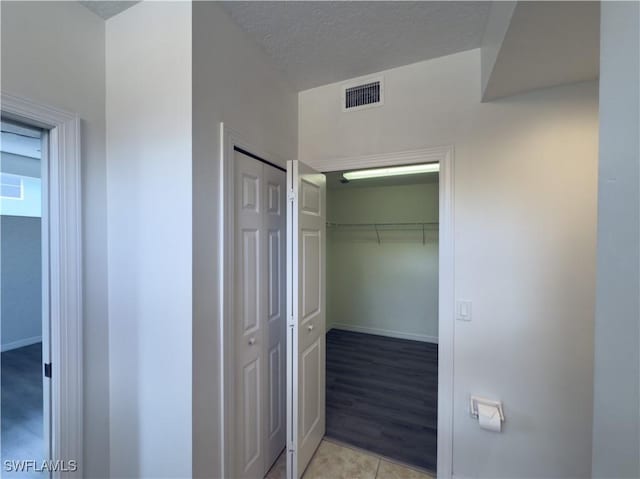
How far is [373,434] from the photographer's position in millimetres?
2174

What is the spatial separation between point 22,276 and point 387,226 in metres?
4.12

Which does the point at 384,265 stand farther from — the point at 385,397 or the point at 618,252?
the point at 618,252

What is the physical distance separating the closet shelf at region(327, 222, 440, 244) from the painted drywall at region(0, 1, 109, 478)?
11.4 feet

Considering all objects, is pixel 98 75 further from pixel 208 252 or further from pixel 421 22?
pixel 421 22

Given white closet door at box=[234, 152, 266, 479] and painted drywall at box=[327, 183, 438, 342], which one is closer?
white closet door at box=[234, 152, 266, 479]

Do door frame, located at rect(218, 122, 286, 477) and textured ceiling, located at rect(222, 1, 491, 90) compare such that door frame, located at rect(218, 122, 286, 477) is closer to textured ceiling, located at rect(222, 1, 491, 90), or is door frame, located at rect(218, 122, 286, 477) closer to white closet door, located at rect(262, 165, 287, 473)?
white closet door, located at rect(262, 165, 287, 473)

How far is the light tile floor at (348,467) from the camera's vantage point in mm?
1785

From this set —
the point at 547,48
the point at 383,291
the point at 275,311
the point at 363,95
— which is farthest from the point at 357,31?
the point at 383,291

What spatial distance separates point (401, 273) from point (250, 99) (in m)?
3.57

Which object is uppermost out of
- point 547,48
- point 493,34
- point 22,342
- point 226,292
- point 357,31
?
point 357,31

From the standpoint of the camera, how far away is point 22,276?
136 cm

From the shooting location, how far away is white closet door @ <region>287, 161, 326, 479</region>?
1.63 m

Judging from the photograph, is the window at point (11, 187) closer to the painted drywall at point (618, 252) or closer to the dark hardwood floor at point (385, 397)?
the painted drywall at point (618, 252)

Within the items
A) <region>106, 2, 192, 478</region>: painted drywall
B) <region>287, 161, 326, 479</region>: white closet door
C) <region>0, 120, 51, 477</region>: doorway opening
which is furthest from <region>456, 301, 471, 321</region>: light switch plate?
<region>0, 120, 51, 477</region>: doorway opening
